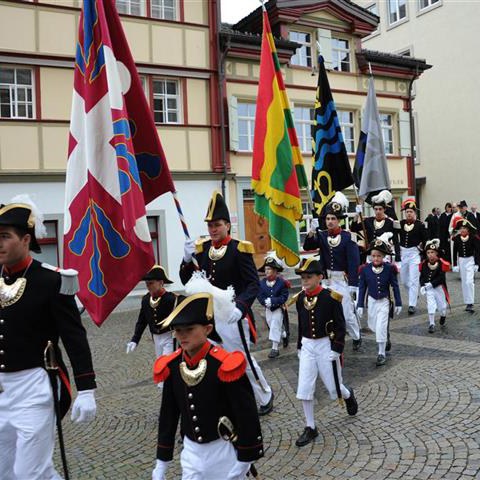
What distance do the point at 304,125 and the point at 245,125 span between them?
8.48ft

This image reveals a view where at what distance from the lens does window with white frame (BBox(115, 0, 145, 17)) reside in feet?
56.7

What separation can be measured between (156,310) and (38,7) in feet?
40.2

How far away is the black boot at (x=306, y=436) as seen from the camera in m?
5.16

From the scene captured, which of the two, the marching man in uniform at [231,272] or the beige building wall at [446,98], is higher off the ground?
the beige building wall at [446,98]

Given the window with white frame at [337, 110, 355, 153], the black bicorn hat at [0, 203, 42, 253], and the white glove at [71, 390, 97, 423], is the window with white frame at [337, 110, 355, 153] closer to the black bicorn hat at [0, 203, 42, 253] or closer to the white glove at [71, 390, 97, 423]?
the black bicorn hat at [0, 203, 42, 253]

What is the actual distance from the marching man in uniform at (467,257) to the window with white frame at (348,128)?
10186 mm

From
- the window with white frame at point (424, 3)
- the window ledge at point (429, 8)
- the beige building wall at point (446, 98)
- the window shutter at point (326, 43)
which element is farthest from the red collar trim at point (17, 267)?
the window with white frame at point (424, 3)

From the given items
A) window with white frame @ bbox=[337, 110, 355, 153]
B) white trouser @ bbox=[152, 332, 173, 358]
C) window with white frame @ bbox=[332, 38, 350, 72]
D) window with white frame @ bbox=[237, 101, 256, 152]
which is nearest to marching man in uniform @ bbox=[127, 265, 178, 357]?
white trouser @ bbox=[152, 332, 173, 358]

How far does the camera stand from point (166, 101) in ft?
59.1

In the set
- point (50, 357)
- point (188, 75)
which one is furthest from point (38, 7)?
point (50, 357)

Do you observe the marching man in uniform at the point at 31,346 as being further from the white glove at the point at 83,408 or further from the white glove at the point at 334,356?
the white glove at the point at 334,356

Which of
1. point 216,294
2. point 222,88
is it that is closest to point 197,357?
point 216,294

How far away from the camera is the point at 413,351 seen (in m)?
8.48

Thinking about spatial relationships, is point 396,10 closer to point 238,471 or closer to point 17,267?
point 17,267
